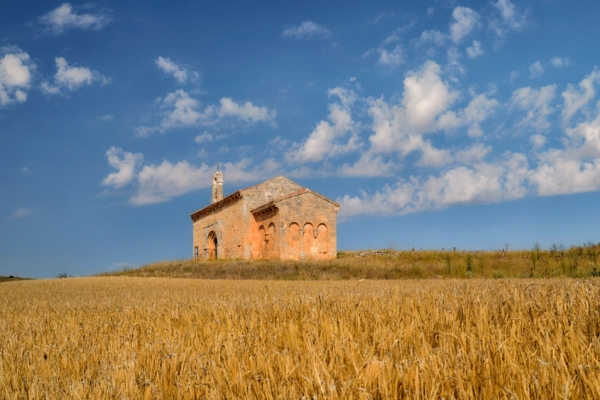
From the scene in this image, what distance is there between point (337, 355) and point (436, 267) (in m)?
23.6

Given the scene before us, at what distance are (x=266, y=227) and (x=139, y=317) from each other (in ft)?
101

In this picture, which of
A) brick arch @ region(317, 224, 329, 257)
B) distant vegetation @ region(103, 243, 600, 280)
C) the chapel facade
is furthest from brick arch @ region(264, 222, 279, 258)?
distant vegetation @ region(103, 243, 600, 280)

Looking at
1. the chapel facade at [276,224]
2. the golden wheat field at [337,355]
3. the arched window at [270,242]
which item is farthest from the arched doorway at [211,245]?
the golden wheat field at [337,355]

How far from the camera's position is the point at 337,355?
320 cm

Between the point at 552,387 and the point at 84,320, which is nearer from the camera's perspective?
the point at 552,387

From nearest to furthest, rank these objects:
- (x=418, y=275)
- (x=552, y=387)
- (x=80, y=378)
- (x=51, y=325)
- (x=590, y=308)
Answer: (x=552, y=387), (x=80, y=378), (x=590, y=308), (x=51, y=325), (x=418, y=275)

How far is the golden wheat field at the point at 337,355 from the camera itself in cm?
252

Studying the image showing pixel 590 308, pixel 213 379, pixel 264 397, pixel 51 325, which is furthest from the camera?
pixel 51 325

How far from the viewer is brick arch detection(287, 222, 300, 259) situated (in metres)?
35.9

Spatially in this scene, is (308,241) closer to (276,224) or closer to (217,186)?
(276,224)

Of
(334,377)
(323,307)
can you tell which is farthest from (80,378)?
(323,307)

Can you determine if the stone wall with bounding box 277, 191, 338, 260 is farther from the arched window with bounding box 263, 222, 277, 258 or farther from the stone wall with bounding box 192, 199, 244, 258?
the stone wall with bounding box 192, 199, 244, 258

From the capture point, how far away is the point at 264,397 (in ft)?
8.36

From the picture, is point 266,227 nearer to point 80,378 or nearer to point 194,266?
point 194,266
